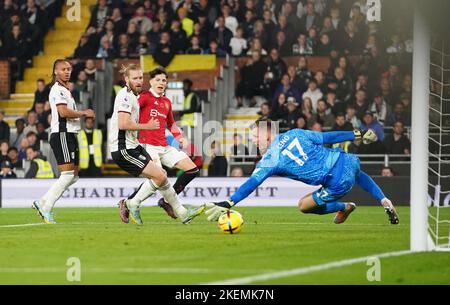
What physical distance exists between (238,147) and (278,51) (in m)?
2.81

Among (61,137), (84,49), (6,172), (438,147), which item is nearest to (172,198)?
(61,137)

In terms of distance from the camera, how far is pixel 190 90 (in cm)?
2244

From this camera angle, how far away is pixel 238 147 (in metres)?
21.4

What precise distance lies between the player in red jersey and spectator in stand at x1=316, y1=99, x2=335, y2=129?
7.48m

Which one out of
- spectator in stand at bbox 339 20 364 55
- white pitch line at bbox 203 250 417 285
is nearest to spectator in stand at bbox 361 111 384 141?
spectator in stand at bbox 339 20 364 55

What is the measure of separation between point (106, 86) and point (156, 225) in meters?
10.4

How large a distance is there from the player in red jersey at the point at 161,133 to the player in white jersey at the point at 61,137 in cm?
101

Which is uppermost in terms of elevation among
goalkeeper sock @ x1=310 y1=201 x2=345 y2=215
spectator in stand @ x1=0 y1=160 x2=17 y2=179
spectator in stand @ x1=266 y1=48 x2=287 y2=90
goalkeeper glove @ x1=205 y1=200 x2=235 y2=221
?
spectator in stand @ x1=266 y1=48 x2=287 y2=90

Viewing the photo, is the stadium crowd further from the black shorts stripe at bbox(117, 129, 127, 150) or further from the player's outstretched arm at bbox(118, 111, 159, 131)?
the player's outstretched arm at bbox(118, 111, 159, 131)

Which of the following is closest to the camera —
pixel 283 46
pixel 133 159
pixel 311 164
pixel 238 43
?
pixel 311 164

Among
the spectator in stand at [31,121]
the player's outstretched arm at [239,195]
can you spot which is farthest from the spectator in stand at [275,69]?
the player's outstretched arm at [239,195]

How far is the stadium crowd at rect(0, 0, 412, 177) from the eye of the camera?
70.4 feet

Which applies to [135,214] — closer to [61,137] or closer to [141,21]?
[61,137]

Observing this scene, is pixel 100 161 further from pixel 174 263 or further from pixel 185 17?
pixel 174 263
